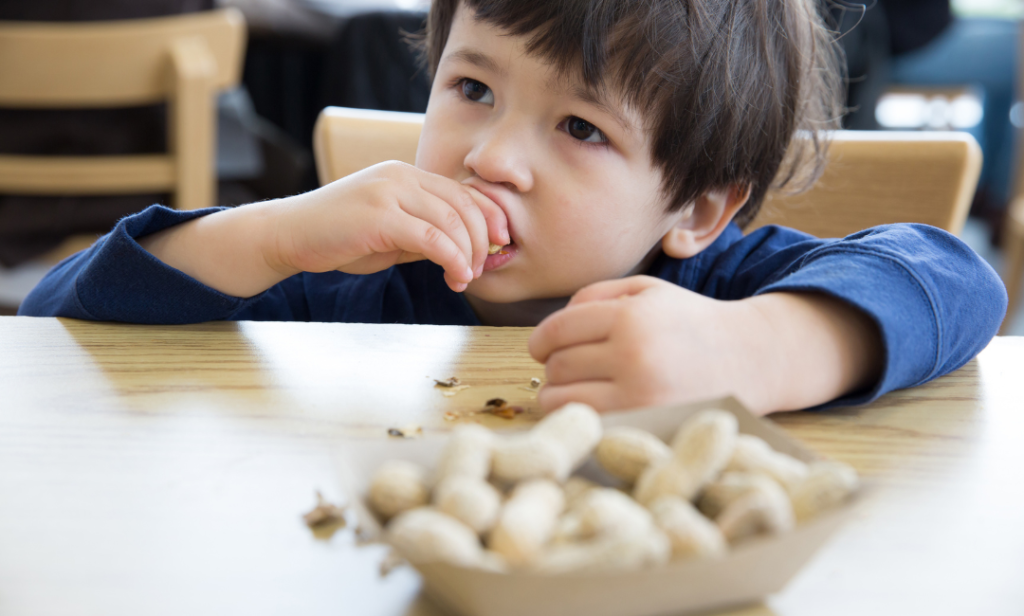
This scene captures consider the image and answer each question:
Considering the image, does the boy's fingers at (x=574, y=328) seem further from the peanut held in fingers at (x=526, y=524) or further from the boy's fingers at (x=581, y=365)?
the peanut held in fingers at (x=526, y=524)

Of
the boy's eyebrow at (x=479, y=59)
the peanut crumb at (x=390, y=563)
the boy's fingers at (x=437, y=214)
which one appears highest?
the boy's eyebrow at (x=479, y=59)

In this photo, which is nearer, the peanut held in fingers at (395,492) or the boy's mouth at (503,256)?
the peanut held in fingers at (395,492)

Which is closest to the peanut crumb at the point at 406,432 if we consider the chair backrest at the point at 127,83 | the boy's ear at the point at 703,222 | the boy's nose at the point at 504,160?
the boy's nose at the point at 504,160

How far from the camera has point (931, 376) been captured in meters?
0.56

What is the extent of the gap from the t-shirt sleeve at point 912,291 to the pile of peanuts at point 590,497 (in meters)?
0.19

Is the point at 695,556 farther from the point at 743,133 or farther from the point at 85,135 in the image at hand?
the point at 85,135

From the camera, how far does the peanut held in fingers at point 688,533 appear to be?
0.28 m

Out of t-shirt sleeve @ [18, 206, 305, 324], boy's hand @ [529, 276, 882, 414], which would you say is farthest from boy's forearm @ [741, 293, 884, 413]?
t-shirt sleeve @ [18, 206, 305, 324]

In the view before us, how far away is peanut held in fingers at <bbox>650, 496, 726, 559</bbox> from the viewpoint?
11.0 inches

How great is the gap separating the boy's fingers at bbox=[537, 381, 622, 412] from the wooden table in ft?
0.10

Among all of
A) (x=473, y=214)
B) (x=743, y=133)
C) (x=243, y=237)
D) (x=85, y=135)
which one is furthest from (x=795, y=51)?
(x=85, y=135)

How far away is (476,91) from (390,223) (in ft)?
0.69

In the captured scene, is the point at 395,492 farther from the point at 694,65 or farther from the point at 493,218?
the point at 694,65

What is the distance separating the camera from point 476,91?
0.82 meters
